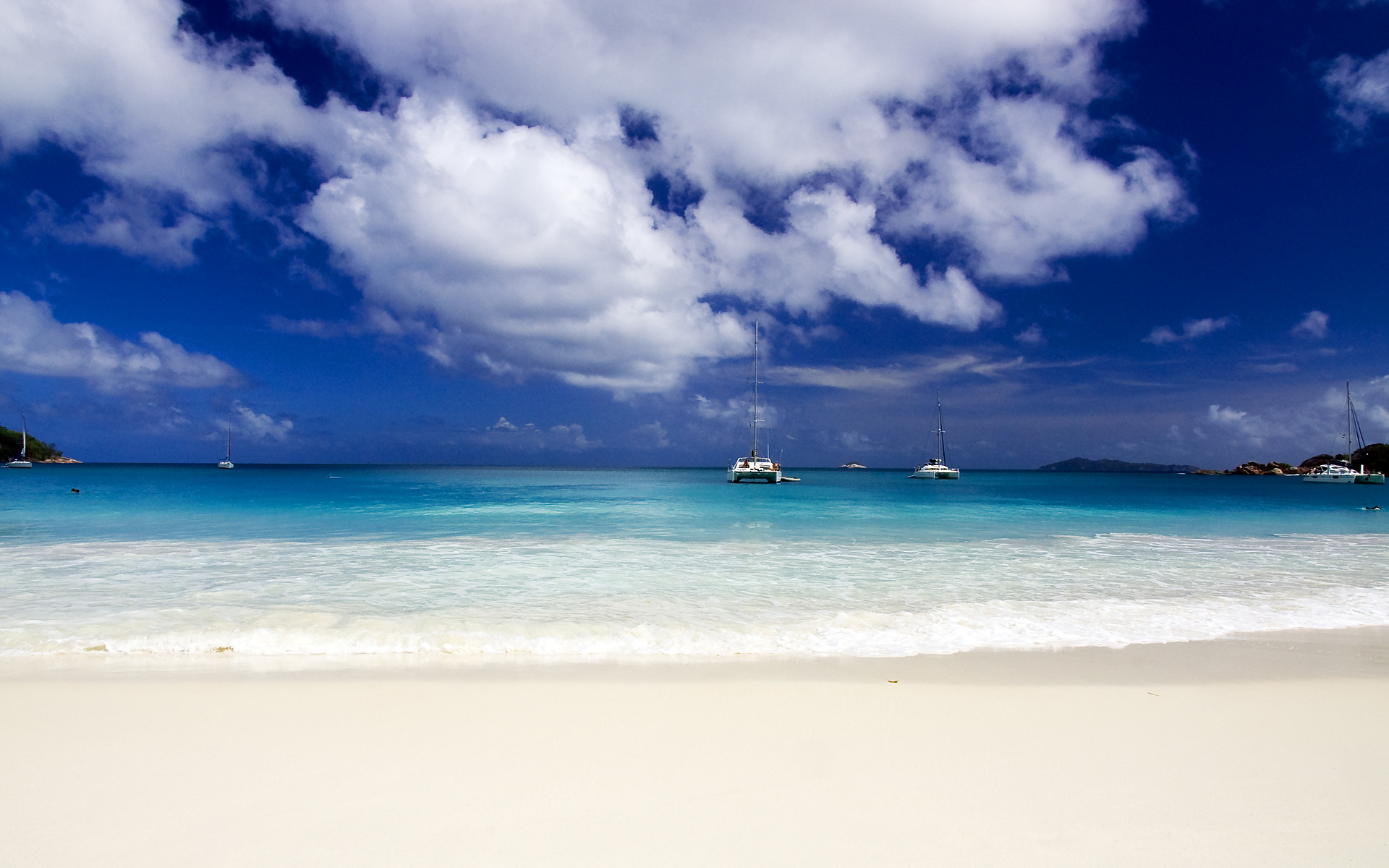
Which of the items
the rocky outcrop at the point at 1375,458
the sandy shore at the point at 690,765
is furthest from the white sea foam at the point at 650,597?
the rocky outcrop at the point at 1375,458

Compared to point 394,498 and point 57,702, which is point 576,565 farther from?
point 394,498

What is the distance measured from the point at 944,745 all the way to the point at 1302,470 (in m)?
198

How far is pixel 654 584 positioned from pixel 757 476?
185 feet

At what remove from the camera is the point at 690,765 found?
4.27m

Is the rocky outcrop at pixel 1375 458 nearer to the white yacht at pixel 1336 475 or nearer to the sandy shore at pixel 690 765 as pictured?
the white yacht at pixel 1336 475

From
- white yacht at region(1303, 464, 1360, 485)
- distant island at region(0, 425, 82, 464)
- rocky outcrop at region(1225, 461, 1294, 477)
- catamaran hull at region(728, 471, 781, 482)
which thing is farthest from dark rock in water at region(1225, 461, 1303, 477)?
distant island at region(0, 425, 82, 464)

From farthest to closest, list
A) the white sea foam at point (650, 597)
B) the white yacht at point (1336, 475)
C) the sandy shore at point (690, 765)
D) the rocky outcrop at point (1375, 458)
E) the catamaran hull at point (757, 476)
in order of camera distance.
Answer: the rocky outcrop at point (1375, 458), the white yacht at point (1336, 475), the catamaran hull at point (757, 476), the white sea foam at point (650, 597), the sandy shore at point (690, 765)

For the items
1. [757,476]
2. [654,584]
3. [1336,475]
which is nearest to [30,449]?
[757,476]

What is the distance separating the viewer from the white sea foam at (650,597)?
7.72 m

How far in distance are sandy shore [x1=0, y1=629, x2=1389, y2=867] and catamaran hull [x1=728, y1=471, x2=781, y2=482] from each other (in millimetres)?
Result: 60662

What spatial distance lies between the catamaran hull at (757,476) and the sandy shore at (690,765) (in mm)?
60662

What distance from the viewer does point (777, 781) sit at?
159 inches

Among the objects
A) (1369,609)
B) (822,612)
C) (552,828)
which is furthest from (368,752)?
(1369,609)

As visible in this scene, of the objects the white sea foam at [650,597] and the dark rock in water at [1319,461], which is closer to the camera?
the white sea foam at [650,597]
